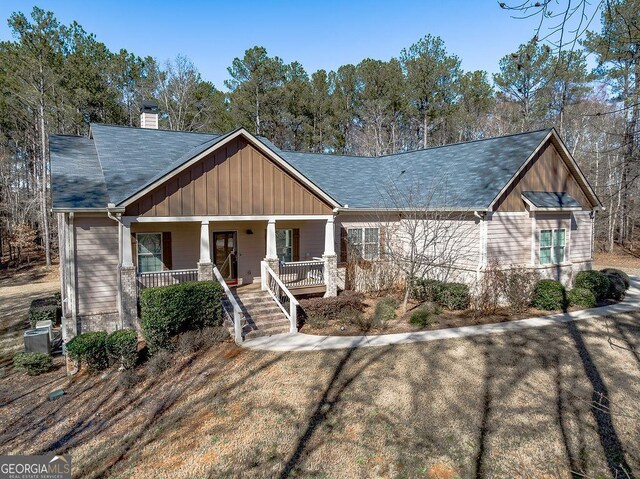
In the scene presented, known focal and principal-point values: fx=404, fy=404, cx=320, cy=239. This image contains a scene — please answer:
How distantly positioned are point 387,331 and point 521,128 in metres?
27.3

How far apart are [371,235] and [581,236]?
9.31 m

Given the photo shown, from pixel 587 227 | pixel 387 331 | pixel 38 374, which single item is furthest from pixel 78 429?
pixel 587 227

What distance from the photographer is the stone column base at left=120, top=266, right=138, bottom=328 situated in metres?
11.7

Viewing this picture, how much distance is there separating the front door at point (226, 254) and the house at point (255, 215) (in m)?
0.04

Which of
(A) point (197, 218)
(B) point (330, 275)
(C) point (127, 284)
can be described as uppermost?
(A) point (197, 218)

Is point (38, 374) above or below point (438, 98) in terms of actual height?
below

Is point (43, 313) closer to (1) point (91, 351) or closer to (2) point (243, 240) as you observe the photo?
(1) point (91, 351)

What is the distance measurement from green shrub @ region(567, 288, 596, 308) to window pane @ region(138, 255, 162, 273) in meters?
14.7

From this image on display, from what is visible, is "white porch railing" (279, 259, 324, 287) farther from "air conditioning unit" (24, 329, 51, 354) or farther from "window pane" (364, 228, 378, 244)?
"air conditioning unit" (24, 329, 51, 354)

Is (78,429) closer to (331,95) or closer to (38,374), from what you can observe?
(38,374)

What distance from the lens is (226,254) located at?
1550cm

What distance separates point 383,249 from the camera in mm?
17312

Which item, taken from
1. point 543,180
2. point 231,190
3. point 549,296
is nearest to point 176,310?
point 231,190

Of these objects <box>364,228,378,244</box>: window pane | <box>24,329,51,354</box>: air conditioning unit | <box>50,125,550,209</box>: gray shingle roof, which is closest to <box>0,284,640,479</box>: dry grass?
<box>24,329,51,354</box>: air conditioning unit
